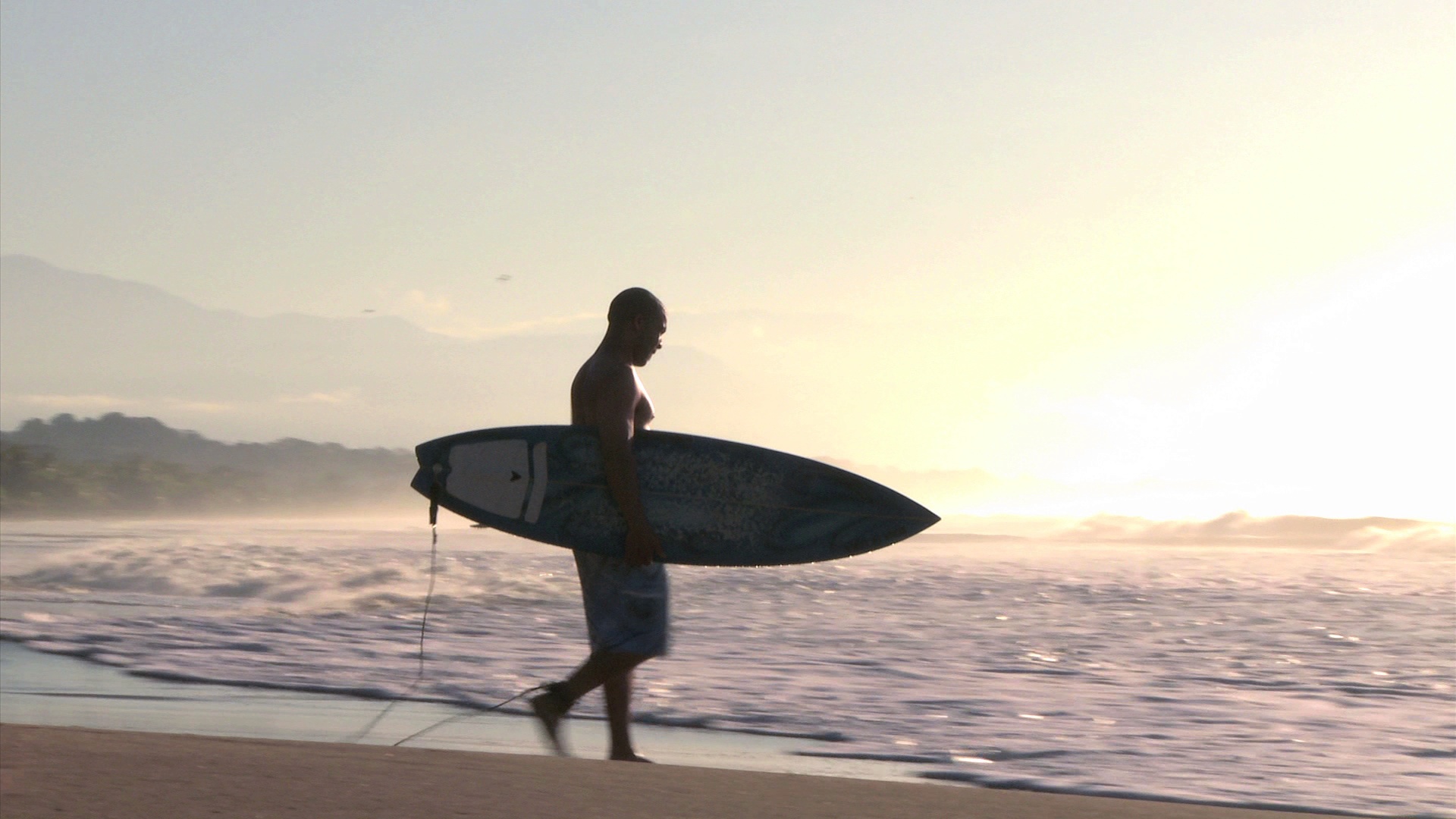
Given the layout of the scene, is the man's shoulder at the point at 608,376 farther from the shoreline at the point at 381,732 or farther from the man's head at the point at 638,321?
the shoreline at the point at 381,732

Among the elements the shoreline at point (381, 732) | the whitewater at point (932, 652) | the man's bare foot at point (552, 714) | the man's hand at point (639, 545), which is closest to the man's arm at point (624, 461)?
the man's hand at point (639, 545)

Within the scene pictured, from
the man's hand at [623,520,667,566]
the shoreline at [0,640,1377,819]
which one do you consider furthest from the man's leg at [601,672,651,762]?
the man's hand at [623,520,667,566]

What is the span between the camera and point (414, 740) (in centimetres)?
445

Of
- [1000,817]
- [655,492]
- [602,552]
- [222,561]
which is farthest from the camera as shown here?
[222,561]

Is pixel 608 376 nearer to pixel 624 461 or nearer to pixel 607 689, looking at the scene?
pixel 624 461

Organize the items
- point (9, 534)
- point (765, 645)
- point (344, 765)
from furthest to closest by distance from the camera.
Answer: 1. point (9, 534)
2. point (765, 645)
3. point (344, 765)

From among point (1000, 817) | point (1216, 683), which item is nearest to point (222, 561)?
point (1216, 683)

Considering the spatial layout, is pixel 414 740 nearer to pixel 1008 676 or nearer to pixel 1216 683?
pixel 1008 676

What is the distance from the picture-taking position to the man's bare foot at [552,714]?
4031 mm

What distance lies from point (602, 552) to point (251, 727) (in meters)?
1.53

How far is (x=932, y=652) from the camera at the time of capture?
7012 mm

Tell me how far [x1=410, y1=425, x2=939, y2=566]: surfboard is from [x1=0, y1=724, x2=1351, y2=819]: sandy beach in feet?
4.21

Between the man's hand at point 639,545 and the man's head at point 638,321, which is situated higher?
the man's head at point 638,321

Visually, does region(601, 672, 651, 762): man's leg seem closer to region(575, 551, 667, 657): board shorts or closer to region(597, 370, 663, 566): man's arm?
region(575, 551, 667, 657): board shorts
